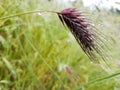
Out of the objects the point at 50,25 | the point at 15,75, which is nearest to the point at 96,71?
the point at 50,25

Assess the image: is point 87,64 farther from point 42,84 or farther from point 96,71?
point 42,84

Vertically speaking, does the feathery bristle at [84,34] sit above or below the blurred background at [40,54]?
above

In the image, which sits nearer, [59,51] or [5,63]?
[5,63]

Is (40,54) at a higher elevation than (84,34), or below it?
below

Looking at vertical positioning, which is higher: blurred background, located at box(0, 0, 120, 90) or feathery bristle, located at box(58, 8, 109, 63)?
feathery bristle, located at box(58, 8, 109, 63)

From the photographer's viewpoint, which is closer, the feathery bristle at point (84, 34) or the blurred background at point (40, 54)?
the feathery bristle at point (84, 34)
